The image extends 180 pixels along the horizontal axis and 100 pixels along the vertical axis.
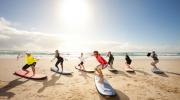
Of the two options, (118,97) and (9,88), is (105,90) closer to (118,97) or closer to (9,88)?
(118,97)

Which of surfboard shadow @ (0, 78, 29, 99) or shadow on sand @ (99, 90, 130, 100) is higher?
surfboard shadow @ (0, 78, 29, 99)

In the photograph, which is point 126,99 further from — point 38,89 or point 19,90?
point 19,90

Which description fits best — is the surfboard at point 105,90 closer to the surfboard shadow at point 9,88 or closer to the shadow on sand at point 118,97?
the shadow on sand at point 118,97

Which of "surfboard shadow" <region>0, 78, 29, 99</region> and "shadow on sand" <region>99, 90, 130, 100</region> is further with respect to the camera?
"surfboard shadow" <region>0, 78, 29, 99</region>

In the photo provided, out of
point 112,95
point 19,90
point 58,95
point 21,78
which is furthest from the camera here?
point 21,78

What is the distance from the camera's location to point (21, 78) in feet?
36.5

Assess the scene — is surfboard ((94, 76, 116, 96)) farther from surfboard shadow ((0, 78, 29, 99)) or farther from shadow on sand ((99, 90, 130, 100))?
surfboard shadow ((0, 78, 29, 99))

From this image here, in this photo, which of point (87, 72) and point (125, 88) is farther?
point (87, 72)

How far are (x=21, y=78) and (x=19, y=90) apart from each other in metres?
2.89

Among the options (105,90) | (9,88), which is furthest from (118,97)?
(9,88)

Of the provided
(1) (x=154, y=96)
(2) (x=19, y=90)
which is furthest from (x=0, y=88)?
(1) (x=154, y=96)

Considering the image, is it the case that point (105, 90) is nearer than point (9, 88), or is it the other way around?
point (105, 90)

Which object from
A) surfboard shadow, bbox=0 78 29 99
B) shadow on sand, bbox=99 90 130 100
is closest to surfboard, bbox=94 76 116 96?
shadow on sand, bbox=99 90 130 100

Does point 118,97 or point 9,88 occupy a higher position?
point 9,88
